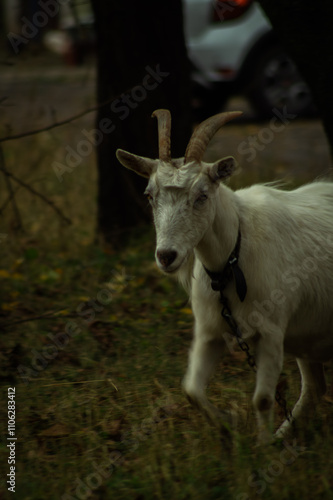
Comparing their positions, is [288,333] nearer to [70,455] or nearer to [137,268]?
[70,455]

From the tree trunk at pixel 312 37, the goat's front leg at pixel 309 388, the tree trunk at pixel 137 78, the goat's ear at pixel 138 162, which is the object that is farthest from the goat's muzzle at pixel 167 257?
the tree trunk at pixel 137 78

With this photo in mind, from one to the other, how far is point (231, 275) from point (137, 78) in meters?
3.48

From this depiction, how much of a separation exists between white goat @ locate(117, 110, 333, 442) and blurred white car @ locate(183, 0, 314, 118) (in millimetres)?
6362

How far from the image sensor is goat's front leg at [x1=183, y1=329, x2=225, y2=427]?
13.8 ft

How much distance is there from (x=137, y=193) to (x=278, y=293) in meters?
3.48

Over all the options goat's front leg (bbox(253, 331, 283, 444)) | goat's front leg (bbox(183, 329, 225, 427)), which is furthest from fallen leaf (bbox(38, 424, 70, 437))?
goat's front leg (bbox(253, 331, 283, 444))

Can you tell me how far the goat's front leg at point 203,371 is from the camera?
166 inches

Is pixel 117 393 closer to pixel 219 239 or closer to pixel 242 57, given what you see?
pixel 219 239

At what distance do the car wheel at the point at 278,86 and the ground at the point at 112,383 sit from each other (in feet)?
5.31

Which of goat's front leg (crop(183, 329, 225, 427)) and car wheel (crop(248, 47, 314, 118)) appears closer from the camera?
goat's front leg (crop(183, 329, 225, 427))

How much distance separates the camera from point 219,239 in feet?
13.7

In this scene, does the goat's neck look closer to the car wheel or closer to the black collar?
the black collar

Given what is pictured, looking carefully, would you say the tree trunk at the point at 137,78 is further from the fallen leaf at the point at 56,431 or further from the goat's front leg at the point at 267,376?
the goat's front leg at the point at 267,376

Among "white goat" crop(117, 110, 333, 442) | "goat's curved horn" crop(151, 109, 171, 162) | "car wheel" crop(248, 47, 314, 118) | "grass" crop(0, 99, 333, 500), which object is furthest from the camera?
"car wheel" crop(248, 47, 314, 118)
